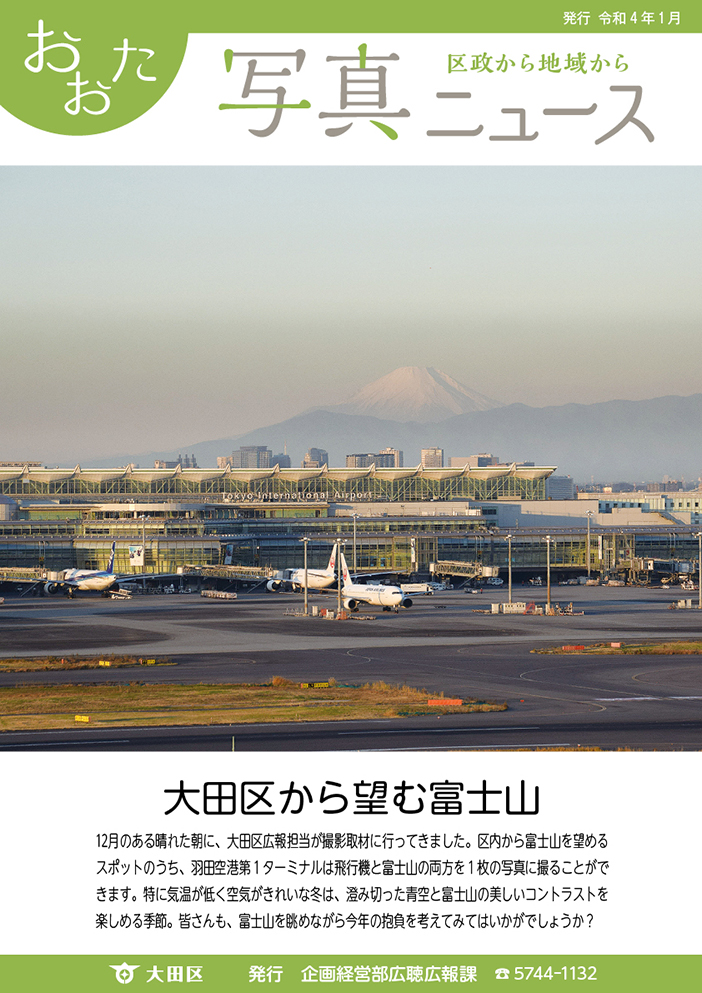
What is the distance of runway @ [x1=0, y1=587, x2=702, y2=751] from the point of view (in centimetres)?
5259

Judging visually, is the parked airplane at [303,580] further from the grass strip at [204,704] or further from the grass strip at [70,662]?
the grass strip at [204,704]

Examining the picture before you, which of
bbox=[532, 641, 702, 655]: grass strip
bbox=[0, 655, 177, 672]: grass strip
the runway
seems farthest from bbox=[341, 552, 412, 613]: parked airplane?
bbox=[0, 655, 177, 672]: grass strip

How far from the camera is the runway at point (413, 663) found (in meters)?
52.6

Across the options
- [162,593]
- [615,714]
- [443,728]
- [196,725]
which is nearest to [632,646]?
[615,714]

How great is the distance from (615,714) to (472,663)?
2604 centimetres

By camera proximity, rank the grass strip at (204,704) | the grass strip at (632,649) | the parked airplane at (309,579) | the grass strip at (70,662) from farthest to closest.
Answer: the parked airplane at (309,579), the grass strip at (632,649), the grass strip at (70,662), the grass strip at (204,704)

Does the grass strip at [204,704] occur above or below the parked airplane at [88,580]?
below

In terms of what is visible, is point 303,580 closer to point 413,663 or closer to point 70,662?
point 70,662

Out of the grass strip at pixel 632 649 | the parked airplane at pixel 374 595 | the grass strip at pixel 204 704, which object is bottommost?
the grass strip at pixel 204 704

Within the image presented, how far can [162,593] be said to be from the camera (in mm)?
179500

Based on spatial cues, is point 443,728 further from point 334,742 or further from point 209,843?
point 209,843

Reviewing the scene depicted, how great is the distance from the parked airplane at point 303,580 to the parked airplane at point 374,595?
903 centimetres

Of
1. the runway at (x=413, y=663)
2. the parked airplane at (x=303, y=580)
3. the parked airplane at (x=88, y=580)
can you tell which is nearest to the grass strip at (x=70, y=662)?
the runway at (x=413, y=663)

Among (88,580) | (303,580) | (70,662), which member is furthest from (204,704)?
(88,580)
